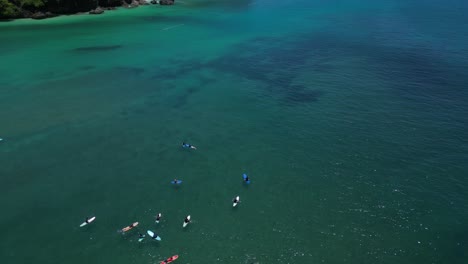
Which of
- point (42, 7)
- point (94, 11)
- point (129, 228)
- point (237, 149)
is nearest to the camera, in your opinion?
point (129, 228)

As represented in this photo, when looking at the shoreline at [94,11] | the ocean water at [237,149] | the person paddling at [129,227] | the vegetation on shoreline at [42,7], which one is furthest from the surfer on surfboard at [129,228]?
the vegetation on shoreline at [42,7]

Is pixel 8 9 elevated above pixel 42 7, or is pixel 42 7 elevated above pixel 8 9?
pixel 42 7

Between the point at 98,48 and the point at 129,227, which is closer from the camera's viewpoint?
the point at 129,227

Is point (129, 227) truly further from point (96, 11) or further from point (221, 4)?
point (221, 4)

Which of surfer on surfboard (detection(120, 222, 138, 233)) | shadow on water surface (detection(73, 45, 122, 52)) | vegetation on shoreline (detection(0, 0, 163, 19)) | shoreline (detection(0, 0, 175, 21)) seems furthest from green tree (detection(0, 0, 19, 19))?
surfer on surfboard (detection(120, 222, 138, 233))

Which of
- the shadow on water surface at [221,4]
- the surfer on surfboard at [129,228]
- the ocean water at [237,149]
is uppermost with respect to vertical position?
the shadow on water surface at [221,4]

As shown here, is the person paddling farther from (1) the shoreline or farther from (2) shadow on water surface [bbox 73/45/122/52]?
(1) the shoreline

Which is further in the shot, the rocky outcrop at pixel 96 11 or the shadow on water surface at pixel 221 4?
the shadow on water surface at pixel 221 4

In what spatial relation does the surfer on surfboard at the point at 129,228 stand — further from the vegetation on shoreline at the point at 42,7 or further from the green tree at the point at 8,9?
the green tree at the point at 8,9

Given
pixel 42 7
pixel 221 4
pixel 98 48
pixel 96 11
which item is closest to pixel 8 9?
pixel 42 7
